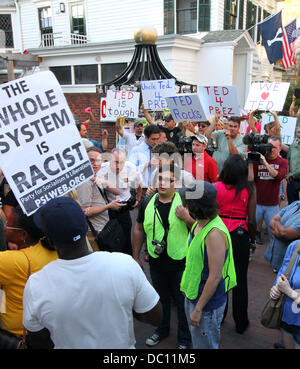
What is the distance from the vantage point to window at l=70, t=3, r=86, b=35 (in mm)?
16859

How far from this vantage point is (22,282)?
191cm

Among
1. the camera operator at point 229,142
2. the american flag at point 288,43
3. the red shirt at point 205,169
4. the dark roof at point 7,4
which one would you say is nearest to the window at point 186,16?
the american flag at point 288,43

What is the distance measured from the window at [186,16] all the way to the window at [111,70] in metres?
2.53

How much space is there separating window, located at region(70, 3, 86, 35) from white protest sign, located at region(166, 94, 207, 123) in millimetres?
13641

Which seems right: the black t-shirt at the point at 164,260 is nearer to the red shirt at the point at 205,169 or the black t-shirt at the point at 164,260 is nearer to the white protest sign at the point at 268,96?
the red shirt at the point at 205,169

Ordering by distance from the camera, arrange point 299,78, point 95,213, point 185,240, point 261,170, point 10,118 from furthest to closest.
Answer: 1. point 299,78
2. point 261,170
3. point 95,213
4. point 185,240
5. point 10,118

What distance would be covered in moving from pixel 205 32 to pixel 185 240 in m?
13.2

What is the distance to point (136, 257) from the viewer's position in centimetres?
325

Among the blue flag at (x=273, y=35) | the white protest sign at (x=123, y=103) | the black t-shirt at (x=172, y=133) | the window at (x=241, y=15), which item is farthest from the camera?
the window at (x=241, y=15)

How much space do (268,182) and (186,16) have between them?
39.4 ft

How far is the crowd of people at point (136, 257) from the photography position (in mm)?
1539

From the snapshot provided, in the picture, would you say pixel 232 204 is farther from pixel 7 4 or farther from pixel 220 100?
pixel 7 4

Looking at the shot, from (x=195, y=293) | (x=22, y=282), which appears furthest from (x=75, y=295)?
(x=195, y=293)

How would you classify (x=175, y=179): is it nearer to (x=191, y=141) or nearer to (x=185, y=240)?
(x=185, y=240)
